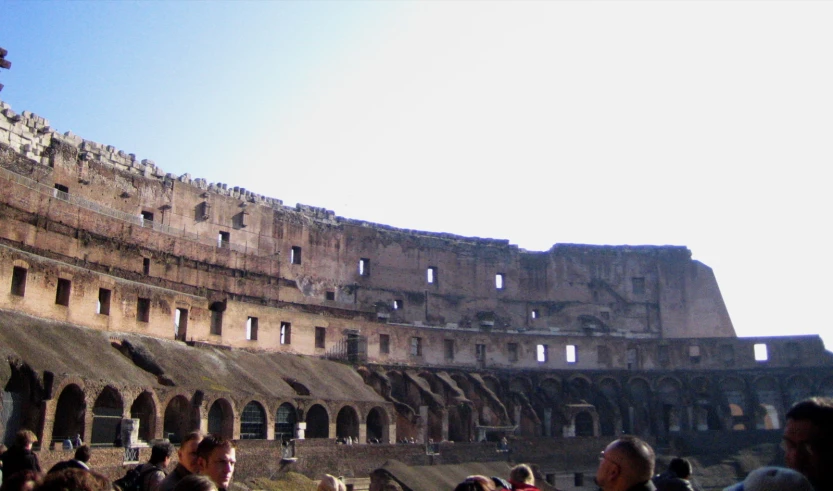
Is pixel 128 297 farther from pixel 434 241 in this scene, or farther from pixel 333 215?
pixel 434 241

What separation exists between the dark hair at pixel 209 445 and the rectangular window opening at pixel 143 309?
25.5 m

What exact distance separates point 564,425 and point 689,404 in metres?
8.32

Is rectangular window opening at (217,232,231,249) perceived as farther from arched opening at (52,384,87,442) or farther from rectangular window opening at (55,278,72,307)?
arched opening at (52,384,87,442)

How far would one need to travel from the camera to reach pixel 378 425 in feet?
121

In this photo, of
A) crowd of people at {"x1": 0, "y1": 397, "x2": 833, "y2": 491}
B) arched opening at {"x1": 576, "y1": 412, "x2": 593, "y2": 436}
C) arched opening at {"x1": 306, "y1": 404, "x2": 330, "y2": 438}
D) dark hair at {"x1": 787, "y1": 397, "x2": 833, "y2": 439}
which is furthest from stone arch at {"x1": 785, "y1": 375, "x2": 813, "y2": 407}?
dark hair at {"x1": 787, "y1": 397, "x2": 833, "y2": 439}

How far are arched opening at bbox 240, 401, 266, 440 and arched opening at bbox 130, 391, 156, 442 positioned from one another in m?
3.98

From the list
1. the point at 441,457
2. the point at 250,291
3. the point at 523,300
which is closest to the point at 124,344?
the point at 250,291

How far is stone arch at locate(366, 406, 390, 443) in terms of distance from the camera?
36219mm

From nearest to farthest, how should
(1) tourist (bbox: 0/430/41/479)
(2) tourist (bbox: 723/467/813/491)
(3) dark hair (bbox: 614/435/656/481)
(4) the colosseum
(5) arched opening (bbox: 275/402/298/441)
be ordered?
(2) tourist (bbox: 723/467/813/491) → (3) dark hair (bbox: 614/435/656/481) → (1) tourist (bbox: 0/430/41/479) → (4) the colosseum → (5) arched opening (bbox: 275/402/298/441)

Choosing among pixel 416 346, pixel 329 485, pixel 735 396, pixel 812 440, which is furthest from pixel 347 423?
pixel 812 440

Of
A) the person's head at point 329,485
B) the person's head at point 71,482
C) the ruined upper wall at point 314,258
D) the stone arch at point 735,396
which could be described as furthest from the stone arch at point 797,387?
the person's head at point 71,482

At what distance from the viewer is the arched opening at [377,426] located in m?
36.3

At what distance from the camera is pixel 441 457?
34.9 metres

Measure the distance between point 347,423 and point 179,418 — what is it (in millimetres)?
Answer: 9043
